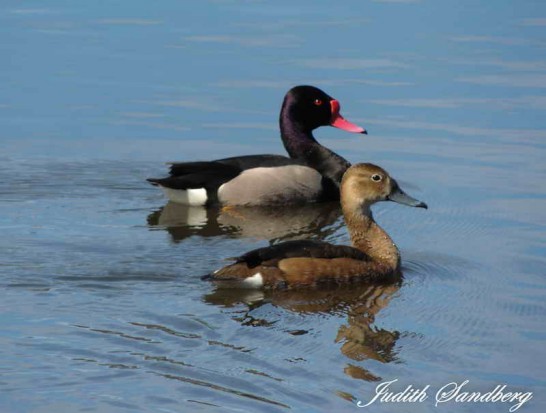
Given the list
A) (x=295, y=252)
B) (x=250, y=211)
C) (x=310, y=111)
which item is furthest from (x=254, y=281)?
(x=310, y=111)

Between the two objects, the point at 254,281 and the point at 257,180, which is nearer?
the point at 254,281

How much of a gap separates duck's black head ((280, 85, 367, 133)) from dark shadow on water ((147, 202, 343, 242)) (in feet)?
4.40

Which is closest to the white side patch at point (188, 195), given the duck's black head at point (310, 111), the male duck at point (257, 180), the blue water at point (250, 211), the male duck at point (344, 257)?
the male duck at point (257, 180)

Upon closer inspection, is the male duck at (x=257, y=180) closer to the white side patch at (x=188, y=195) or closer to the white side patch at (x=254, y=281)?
the white side patch at (x=188, y=195)

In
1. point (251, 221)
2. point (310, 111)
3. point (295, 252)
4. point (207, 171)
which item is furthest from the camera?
point (310, 111)

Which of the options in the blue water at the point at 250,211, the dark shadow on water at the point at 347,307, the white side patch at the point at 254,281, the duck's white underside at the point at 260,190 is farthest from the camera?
the duck's white underside at the point at 260,190

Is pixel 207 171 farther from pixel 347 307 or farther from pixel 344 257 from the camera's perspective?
pixel 347 307

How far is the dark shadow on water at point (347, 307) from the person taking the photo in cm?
867

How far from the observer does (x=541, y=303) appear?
32.3 ft

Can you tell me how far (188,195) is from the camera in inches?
524

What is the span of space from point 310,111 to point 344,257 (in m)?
4.71

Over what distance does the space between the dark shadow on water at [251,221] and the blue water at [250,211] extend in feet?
0.14

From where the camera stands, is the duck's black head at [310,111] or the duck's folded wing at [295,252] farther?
the duck's black head at [310,111]

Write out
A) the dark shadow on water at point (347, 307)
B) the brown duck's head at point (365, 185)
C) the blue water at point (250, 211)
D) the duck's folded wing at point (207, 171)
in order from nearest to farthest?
the blue water at point (250, 211) < the dark shadow on water at point (347, 307) < the brown duck's head at point (365, 185) < the duck's folded wing at point (207, 171)
